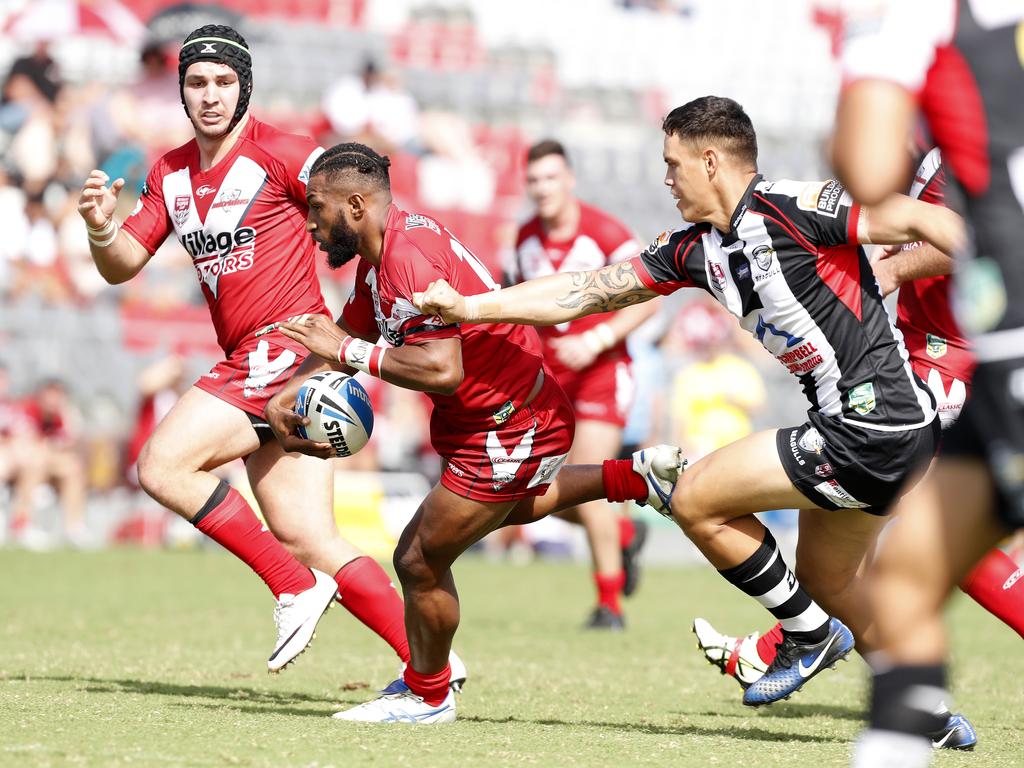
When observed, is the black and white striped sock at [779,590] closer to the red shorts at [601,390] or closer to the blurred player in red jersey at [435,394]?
the blurred player in red jersey at [435,394]

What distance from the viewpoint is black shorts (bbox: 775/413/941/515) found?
521 cm

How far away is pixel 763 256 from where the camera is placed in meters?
5.27

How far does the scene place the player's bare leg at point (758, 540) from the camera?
17.5ft

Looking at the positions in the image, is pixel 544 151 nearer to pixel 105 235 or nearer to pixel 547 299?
pixel 105 235

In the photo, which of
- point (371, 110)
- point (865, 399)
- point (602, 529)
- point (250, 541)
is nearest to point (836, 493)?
point (865, 399)

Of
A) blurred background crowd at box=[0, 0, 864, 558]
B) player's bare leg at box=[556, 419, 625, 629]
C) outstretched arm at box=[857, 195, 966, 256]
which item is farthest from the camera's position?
blurred background crowd at box=[0, 0, 864, 558]

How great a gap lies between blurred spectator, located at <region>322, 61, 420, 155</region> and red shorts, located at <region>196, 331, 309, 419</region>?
43.8ft

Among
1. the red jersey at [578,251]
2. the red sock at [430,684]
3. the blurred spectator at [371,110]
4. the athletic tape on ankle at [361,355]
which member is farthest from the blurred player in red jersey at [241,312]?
the blurred spectator at [371,110]

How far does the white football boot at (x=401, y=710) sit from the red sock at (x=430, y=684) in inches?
0.8

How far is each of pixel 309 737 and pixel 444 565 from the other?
102 cm

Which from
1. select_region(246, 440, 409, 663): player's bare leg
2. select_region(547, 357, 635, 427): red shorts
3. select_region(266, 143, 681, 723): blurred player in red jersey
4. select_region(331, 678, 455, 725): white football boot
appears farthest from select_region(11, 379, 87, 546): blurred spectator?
select_region(331, 678, 455, 725): white football boot

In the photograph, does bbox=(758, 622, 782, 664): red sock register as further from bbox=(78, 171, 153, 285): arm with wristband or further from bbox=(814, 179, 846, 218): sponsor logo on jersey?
bbox=(78, 171, 153, 285): arm with wristband

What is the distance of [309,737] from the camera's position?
514 centimetres

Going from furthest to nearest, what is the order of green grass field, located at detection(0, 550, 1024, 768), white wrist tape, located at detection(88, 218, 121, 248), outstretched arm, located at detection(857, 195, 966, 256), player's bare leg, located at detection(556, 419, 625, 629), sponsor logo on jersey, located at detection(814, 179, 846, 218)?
player's bare leg, located at detection(556, 419, 625, 629)
white wrist tape, located at detection(88, 218, 121, 248)
sponsor logo on jersey, located at detection(814, 179, 846, 218)
green grass field, located at detection(0, 550, 1024, 768)
outstretched arm, located at detection(857, 195, 966, 256)
